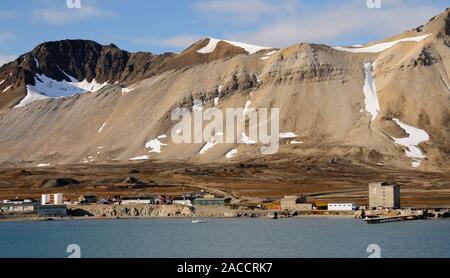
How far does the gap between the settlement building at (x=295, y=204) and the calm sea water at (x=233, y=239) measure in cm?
997

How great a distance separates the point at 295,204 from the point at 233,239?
1838 inches

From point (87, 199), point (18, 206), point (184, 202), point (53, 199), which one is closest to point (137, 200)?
point (87, 199)

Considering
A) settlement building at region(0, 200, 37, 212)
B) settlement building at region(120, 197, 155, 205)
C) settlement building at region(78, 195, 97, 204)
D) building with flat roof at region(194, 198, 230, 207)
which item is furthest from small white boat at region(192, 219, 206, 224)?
settlement building at region(78, 195, 97, 204)

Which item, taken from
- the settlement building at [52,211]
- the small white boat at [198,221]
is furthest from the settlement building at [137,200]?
the small white boat at [198,221]

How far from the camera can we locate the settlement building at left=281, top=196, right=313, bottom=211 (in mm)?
139375

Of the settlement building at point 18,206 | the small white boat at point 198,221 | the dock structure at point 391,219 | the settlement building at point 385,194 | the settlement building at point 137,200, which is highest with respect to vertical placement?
the settlement building at point 385,194

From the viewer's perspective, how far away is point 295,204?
140 meters

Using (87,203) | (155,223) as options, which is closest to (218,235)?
(155,223)

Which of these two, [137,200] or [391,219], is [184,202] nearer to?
[137,200]

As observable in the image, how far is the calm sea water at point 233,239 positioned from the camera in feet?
269

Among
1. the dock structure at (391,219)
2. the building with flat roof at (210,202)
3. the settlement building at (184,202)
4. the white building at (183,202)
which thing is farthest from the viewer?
the settlement building at (184,202)

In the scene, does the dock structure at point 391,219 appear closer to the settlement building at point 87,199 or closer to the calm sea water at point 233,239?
the calm sea water at point 233,239

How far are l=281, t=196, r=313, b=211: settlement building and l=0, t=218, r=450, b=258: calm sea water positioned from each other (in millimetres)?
9967

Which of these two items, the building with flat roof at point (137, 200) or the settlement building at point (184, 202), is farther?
the building with flat roof at point (137, 200)
